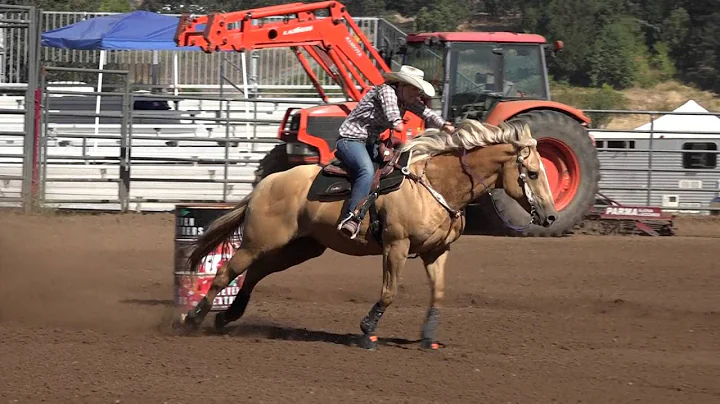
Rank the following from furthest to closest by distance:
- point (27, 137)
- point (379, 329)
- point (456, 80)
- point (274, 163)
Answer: point (27, 137) < point (274, 163) < point (456, 80) < point (379, 329)

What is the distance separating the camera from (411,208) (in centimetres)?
747

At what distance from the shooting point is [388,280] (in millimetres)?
7496

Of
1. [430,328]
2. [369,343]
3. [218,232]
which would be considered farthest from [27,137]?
[430,328]

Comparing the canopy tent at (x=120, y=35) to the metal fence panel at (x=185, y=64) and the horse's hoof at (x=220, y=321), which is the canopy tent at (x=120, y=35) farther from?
the horse's hoof at (x=220, y=321)

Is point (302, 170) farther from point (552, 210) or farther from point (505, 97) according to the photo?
point (505, 97)

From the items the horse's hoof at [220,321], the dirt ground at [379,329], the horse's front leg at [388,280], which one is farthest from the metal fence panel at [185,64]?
the horse's front leg at [388,280]

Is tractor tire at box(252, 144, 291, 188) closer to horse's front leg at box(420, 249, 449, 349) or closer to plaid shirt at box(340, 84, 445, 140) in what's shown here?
plaid shirt at box(340, 84, 445, 140)

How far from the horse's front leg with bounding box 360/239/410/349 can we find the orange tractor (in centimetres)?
581

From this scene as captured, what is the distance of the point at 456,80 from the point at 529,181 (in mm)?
5975

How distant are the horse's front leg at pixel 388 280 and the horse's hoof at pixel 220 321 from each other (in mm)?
1363

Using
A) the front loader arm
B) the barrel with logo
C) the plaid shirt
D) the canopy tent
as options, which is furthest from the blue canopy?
the plaid shirt

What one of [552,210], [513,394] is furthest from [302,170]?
[513,394]

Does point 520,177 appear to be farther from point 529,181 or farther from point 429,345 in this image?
point 429,345

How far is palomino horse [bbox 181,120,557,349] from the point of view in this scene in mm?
7492
